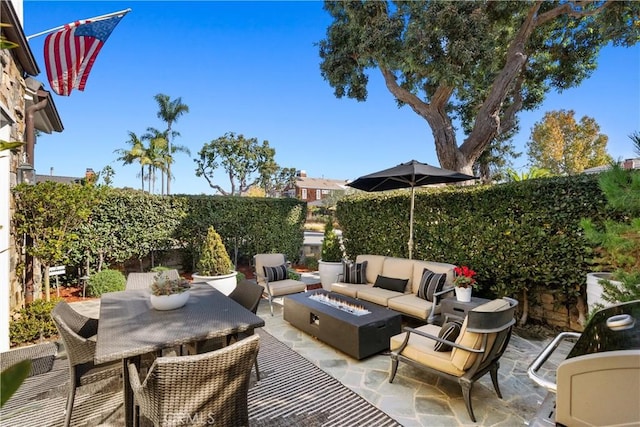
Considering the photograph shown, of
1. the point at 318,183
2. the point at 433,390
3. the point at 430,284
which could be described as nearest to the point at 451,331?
the point at 433,390

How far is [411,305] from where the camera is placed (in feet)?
15.4

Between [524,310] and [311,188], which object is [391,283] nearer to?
[524,310]

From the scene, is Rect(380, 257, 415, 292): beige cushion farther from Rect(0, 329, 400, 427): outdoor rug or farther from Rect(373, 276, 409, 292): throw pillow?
Rect(0, 329, 400, 427): outdoor rug

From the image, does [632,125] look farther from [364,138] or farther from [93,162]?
[93,162]

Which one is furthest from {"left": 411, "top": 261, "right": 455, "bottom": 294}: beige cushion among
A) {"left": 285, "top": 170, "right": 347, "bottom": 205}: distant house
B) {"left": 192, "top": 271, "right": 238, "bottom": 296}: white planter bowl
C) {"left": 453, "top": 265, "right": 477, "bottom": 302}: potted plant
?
{"left": 285, "top": 170, "right": 347, "bottom": 205}: distant house

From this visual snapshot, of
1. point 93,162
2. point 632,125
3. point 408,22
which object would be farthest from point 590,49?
point 93,162

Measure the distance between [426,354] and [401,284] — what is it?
228 cm

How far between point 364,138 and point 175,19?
12.7 meters

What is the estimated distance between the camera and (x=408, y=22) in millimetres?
8305

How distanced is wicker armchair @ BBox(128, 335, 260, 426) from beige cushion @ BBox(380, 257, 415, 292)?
153 inches

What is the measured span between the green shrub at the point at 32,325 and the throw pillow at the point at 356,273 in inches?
189

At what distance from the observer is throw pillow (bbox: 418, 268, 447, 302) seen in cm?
477

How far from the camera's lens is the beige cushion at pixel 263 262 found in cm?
630

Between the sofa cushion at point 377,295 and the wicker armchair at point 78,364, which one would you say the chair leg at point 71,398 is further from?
the sofa cushion at point 377,295
